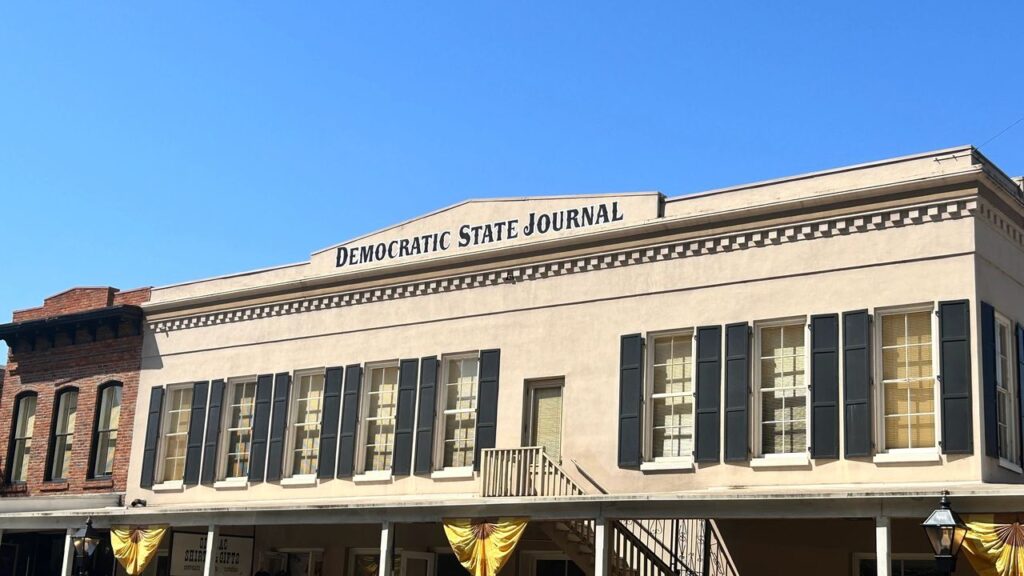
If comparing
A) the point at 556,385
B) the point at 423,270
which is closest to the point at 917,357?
the point at 556,385

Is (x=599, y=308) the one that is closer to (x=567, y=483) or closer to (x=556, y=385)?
(x=556, y=385)

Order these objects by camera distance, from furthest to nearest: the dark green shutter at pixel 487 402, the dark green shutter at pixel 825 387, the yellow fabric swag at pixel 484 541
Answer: the dark green shutter at pixel 487 402 < the yellow fabric swag at pixel 484 541 < the dark green shutter at pixel 825 387

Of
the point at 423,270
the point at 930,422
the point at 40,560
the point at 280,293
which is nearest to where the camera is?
the point at 930,422

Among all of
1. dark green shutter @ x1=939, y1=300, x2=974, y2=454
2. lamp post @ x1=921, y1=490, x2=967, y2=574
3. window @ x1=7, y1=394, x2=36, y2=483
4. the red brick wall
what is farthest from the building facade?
window @ x1=7, y1=394, x2=36, y2=483

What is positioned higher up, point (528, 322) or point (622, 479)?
point (528, 322)

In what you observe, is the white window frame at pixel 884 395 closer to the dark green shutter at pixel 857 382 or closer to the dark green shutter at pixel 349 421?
the dark green shutter at pixel 857 382

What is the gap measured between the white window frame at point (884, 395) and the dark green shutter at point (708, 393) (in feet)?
7.65

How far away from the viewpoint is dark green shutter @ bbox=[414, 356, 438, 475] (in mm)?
21750

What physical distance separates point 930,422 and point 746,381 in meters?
2.68

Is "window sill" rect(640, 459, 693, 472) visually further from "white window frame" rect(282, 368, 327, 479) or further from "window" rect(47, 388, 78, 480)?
"window" rect(47, 388, 78, 480)

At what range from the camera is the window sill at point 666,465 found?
18.6m

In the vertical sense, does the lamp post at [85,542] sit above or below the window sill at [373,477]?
below

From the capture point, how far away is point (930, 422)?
656 inches

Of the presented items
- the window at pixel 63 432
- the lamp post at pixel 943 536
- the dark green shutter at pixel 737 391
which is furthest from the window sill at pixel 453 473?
the window at pixel 63 432
